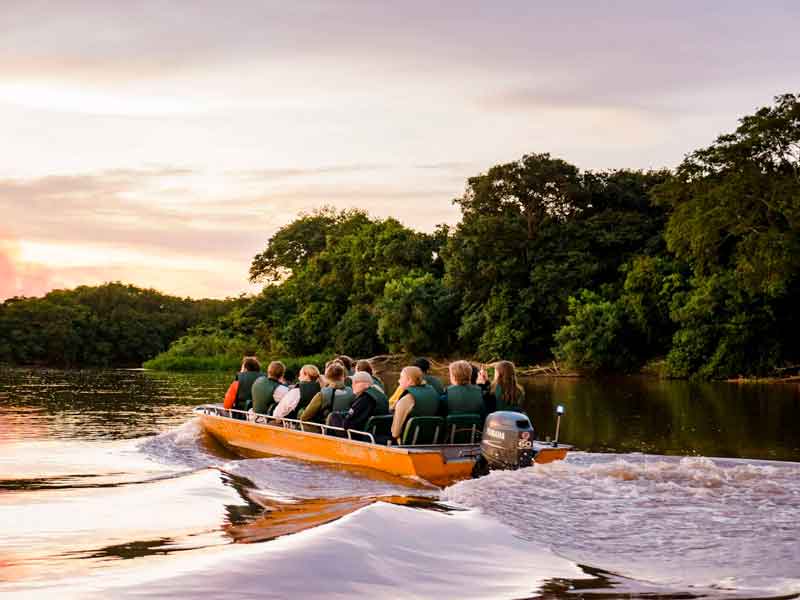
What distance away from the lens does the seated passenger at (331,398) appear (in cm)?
1295

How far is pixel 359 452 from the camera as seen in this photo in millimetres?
11836

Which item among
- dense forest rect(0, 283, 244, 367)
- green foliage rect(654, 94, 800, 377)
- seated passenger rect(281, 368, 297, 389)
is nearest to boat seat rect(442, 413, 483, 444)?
seated passenger rect(281, 368, 297, 389)

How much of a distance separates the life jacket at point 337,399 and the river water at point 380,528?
845 mm

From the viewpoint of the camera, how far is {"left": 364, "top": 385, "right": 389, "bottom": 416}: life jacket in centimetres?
1244

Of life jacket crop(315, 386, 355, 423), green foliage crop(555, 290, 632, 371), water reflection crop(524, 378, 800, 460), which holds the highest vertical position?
green foliage crop(555, 290, 632, 371)

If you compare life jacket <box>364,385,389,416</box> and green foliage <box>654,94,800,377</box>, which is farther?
green foliage <box>654,94,800,377</box>

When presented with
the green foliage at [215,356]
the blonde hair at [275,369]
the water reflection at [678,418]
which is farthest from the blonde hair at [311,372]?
the green foliage at [215,356]

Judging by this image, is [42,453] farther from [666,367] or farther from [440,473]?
[666,367]

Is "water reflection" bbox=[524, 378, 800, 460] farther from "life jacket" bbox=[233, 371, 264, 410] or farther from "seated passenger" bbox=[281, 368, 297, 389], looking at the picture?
"life jacket" bbox=[233, 371, 264, 410]

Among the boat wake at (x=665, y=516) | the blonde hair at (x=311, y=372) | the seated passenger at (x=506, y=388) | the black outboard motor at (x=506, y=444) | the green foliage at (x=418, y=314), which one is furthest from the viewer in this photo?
the green foliage at (x=418, y=314)

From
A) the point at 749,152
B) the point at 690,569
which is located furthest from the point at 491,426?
the point at 749,152

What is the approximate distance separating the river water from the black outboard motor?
24 centimetres

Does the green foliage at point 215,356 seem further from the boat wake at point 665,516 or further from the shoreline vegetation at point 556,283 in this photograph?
the boat wake at point 665,516

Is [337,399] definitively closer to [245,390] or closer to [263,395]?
[263,395]
